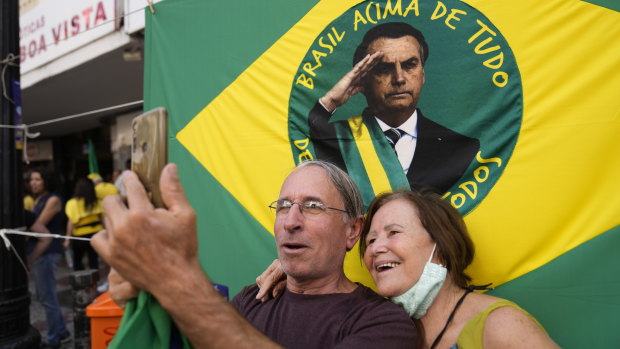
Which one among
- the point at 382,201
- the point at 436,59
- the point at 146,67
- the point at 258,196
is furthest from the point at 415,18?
the point at 146,67

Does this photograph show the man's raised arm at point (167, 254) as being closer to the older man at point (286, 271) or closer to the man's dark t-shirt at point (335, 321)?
the older man at point (286, 271)

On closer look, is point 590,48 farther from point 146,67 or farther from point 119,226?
point 146,67

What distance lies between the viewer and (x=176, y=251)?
734 mm

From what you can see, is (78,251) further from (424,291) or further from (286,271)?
(424,291)

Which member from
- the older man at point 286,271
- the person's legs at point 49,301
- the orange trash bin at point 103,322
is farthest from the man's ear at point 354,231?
the person's legs at point 49,301

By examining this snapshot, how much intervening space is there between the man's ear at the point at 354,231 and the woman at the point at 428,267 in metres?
0.06

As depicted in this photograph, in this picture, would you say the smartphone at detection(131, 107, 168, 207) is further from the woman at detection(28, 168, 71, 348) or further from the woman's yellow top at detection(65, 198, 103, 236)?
the woman's yellow top at detection(65, 198, 103, 236)

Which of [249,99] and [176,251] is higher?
[249,99]

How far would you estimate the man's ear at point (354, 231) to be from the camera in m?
1.64

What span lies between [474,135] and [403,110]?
0.35 m

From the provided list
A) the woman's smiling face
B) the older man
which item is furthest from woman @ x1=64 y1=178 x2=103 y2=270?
the woman's smiling face

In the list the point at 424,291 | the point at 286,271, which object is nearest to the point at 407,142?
the point at 424,291

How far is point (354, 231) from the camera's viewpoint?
1666mm

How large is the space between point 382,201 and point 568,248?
74 cm
